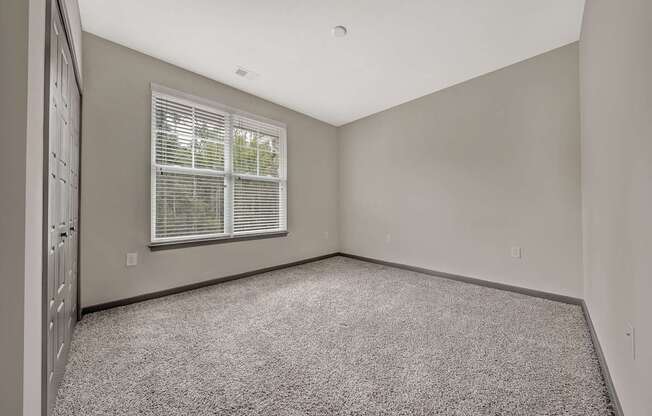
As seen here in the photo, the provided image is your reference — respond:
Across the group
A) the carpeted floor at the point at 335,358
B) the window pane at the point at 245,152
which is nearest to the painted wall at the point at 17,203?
the carpeted floor at the point at 335,358

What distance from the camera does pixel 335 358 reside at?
162 centimetres

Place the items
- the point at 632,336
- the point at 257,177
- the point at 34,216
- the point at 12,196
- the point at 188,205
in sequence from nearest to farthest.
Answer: the point at 12,196
the point at 34,216
the point at 632,336
the point at 188,205
the point at 257,177

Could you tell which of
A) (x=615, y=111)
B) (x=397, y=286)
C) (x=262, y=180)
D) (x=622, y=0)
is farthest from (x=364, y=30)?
(x=397, y=286)

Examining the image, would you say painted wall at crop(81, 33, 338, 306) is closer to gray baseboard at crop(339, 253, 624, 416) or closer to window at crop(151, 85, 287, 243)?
window at crop(151, 85, 287, 243)

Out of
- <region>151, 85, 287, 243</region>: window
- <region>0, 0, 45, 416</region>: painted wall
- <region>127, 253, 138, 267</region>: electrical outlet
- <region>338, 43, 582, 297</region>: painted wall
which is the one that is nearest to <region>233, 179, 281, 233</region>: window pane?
<region>151, 85, 287, 243</region>: window

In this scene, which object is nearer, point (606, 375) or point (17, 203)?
point (17, 203)

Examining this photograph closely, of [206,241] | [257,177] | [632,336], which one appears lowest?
[632,336]

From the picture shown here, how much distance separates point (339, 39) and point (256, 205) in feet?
7.19

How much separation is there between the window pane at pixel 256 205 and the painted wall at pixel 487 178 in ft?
5.00

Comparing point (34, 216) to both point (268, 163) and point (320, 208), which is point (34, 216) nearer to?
point (268, 163)

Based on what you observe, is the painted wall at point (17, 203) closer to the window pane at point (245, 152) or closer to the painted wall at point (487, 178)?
the window pane at point (245, 152)

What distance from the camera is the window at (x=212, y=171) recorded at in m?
2.73

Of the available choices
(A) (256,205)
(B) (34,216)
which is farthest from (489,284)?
(B) (34,216)

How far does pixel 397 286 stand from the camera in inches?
120
